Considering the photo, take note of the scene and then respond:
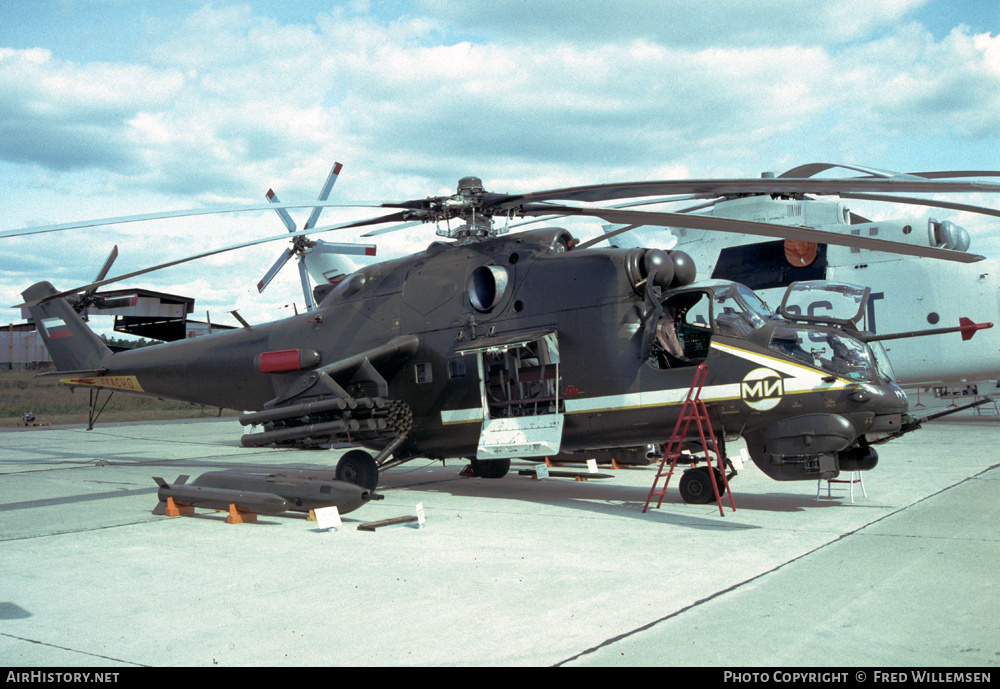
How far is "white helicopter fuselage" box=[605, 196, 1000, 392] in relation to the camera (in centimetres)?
1809

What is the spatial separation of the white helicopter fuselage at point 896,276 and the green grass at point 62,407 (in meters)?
20.0

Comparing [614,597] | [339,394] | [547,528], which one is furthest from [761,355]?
[339,394]

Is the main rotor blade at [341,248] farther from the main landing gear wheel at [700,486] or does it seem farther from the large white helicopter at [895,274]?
the main landing gear wheel at [700,486]

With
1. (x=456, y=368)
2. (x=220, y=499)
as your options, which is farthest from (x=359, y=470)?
(x=220, y=499)

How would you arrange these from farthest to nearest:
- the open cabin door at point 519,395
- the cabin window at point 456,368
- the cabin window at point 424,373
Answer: the cabin window at point 424,373 → the cabin window at point 456,368 → the open cabin door at point 519,395

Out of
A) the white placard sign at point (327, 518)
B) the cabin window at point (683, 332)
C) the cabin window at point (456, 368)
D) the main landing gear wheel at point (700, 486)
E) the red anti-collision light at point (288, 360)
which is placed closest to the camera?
the white placard sign at point (327, 518)

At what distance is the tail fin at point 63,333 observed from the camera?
1505 cm

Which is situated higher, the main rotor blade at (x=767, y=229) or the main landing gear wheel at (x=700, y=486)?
the main rotor blade at (x=767, y=229)

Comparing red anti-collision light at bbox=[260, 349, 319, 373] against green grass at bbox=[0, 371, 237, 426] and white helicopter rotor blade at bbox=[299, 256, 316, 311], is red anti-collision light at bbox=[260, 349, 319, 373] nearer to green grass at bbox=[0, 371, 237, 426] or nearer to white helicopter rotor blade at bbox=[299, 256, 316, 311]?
white helicopter rotor blade at bbox=[299, 256, 316, 311]

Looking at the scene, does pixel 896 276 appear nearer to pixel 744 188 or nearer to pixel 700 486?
pixel 700 486

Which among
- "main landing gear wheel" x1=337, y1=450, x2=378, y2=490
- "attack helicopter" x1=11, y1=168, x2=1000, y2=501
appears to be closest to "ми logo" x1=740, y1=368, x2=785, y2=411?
"attack helicopter" x1=11, y1=168, x2=1000, y2=501

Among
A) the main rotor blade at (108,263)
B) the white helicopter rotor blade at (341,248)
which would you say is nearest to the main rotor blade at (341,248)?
the white helicopter rotor blade at (341,248)

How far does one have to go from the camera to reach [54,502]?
10641 mm
